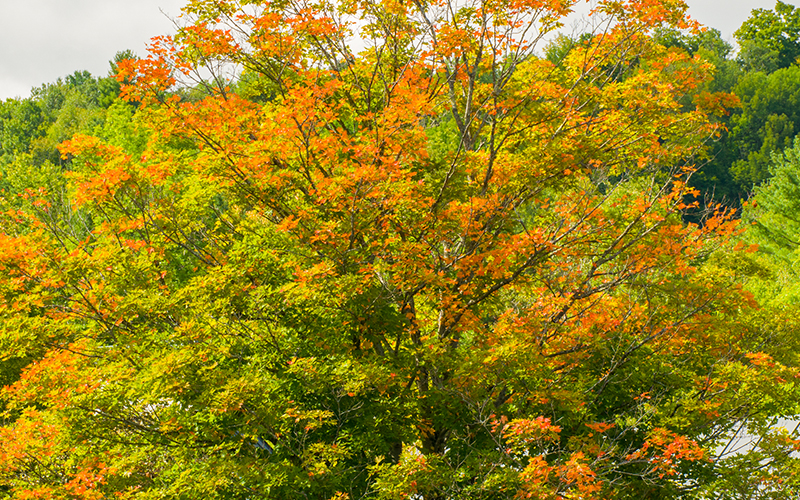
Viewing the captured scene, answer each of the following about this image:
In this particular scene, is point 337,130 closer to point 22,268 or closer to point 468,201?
point 468,201

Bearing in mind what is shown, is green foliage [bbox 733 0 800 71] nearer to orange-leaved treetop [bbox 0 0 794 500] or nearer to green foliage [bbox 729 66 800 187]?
green foliage [bbox 729 66 800 187]

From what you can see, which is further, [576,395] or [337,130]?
[337,130]

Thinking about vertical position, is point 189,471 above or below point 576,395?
above

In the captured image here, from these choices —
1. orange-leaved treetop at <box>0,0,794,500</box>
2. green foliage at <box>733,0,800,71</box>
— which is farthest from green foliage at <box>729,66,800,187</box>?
orange-leaved treetop at <box>0,0,794,500</box>

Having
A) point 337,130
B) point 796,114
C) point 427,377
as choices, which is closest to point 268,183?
point 337,130

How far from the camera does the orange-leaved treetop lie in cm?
711

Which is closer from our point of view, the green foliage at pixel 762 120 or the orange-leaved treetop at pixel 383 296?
the orange-leaved treetop at pixel 383 296

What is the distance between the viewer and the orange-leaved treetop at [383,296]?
280 inches

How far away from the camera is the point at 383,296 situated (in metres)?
7.82

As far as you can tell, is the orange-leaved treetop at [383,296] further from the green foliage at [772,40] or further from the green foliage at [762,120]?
the green foliage at [772,40]

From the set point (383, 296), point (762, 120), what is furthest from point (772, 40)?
point (383, 296)

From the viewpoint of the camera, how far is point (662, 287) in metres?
9.02

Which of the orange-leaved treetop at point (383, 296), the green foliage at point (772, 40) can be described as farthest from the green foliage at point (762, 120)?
the orange-leaved treetop at point (383, 296)

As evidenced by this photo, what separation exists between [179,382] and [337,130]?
4.46m
